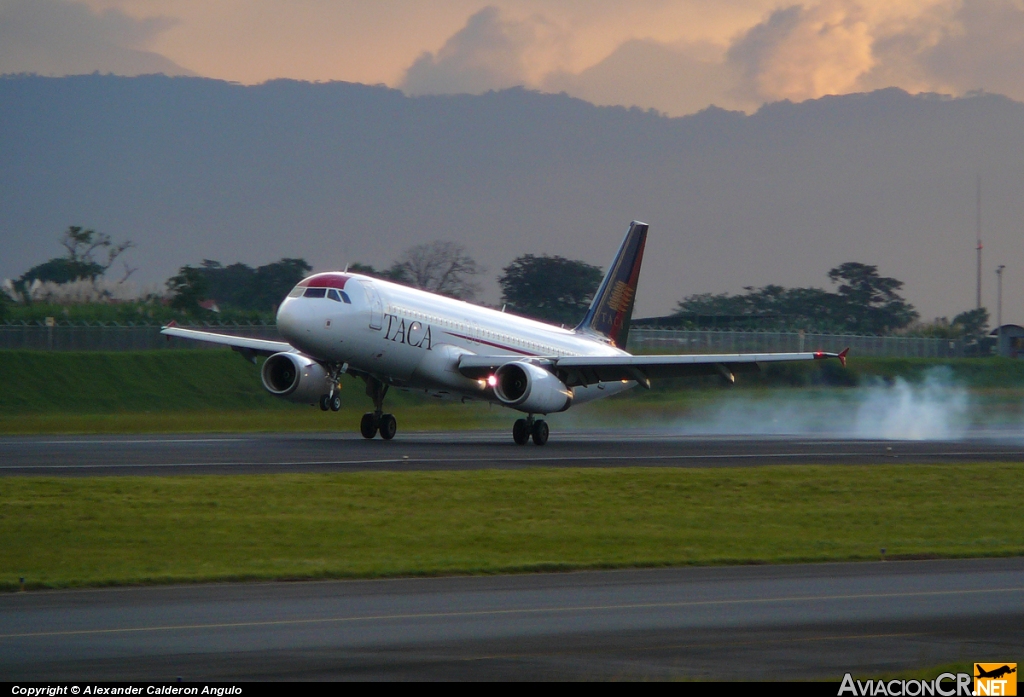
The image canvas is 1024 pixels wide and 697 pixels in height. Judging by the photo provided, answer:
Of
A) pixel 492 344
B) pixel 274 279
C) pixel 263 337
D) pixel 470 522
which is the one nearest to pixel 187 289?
pixel 263 337

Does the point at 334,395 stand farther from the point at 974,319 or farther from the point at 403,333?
the point at 974,319

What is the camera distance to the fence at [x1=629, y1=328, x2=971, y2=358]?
6806 centimetres

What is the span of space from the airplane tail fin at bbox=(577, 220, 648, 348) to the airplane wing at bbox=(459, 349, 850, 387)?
6.25 metres

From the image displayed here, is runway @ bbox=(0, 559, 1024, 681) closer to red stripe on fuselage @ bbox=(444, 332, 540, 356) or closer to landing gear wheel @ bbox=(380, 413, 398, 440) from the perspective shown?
red stripe on fuselage @ bbox=(444, 332, 540, 356)

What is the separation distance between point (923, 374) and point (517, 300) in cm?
3092

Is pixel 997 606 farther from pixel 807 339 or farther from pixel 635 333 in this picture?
pixel 807 339

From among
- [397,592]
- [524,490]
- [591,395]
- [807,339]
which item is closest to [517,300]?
[807,339]

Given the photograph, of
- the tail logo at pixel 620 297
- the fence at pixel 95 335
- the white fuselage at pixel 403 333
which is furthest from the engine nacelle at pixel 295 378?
the fence at pixel 95 335

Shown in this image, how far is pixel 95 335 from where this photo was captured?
64.7 meters

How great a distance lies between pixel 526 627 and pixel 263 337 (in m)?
57.4

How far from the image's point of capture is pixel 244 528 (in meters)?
18.4

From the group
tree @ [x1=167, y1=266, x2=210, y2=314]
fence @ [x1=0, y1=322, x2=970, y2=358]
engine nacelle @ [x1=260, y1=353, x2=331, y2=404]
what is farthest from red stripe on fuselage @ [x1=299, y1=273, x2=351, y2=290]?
tree @ [x1=167, y1=266, x2=210, y2=314]

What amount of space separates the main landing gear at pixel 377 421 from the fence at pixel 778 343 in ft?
92.6

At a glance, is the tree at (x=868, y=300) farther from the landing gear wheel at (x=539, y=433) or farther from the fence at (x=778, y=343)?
the landing gear wheel at (x=539, y=433)
